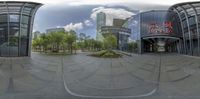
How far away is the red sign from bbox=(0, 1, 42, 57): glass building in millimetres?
751

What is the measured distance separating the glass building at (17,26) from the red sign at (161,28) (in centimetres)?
75

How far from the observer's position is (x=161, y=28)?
4.49 feet

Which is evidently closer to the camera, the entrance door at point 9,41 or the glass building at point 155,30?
the glass building at point 155,30

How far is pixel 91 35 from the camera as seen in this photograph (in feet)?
4.92

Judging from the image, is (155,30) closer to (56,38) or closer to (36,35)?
(56,38)

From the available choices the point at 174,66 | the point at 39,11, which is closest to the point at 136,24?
the point at 174,66

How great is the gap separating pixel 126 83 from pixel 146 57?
0.22 m

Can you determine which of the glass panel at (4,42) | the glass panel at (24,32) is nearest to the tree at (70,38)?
the glass panel at (24,32)

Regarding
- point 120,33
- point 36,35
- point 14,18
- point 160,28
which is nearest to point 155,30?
point 160,28

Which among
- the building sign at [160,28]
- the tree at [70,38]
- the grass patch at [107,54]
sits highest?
the building sign at [160,28]

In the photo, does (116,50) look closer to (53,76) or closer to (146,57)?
→ (146,57)

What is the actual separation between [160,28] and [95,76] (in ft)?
1.74

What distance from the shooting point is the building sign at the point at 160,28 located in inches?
53.0

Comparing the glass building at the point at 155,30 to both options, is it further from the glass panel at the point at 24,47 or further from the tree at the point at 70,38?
the glass panel at the point at 24,47
